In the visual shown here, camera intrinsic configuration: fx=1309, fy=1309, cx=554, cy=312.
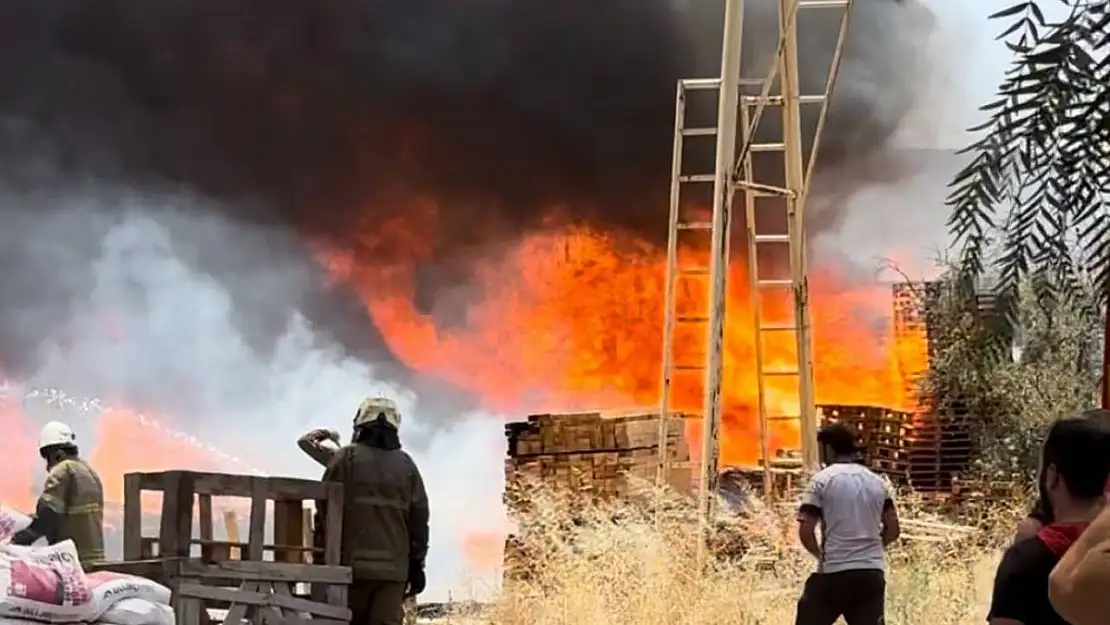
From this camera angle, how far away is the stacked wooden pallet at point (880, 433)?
26.6 feet

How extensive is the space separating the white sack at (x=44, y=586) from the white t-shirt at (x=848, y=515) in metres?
2.50

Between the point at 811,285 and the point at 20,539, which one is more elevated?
the point at 811,285

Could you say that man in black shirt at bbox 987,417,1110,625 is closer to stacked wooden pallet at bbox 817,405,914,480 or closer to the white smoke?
the white smoke

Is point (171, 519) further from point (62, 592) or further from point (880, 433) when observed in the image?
point (880, 433)

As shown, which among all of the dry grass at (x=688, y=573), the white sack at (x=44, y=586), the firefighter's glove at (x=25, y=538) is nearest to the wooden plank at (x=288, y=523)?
the firefighter's glove at (x=25, y=538)

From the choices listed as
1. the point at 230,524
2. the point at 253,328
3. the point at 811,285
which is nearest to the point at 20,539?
the point at 230,524

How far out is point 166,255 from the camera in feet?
24.8

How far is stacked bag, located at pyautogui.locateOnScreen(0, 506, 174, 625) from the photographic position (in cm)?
345

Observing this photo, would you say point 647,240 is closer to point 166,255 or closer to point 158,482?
point 166,255

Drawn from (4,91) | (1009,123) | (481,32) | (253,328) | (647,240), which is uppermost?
(481,32)

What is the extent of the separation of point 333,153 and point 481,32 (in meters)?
1.20

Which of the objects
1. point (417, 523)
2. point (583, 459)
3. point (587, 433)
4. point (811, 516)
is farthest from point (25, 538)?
point (587, 433)

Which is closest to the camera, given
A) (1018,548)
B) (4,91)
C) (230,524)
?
(1018,548)

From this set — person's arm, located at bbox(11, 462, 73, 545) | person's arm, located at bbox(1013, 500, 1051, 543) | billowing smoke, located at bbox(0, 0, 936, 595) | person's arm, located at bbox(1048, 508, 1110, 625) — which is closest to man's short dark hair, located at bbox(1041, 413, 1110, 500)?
person's arm, located at bbox(1013, 500, 1051, 543)
